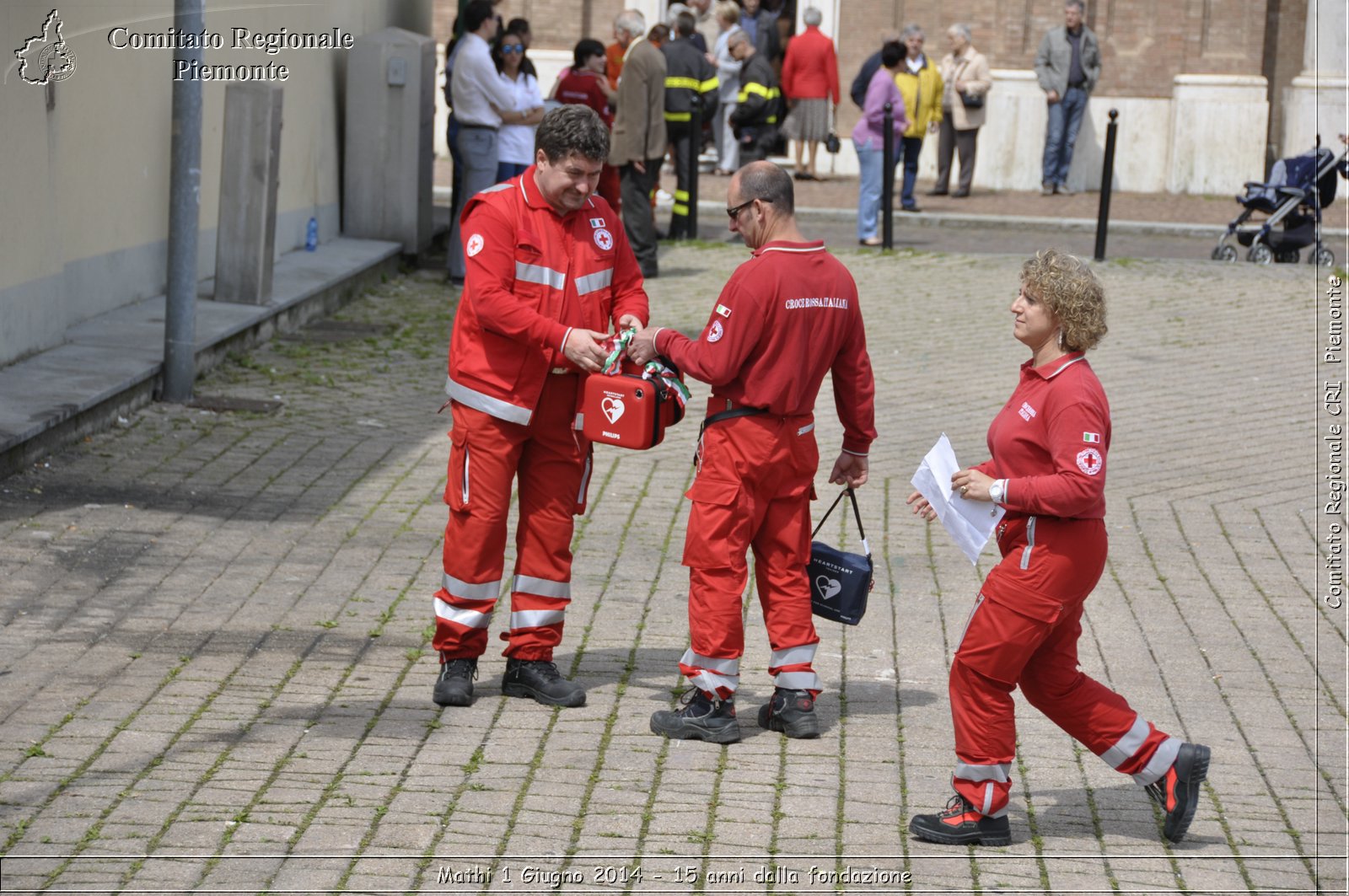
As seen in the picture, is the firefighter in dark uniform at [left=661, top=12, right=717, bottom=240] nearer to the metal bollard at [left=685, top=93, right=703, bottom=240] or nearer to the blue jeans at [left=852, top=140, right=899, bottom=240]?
the metal bollard at [left=685, top=93, right=703, bottom=240]

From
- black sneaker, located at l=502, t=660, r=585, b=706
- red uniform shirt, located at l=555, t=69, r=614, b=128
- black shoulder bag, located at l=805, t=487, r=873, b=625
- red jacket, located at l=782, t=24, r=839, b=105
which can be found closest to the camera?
black shoulder bag, located at l=805, t=487, r=873, b=625

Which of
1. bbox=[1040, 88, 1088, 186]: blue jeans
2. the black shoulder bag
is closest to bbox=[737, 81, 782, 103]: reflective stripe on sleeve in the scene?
bbox=[1040, 88, 1088, 186]: blue jeans

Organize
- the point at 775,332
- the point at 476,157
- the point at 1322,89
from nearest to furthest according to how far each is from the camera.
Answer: the point at 775,332, the point at 476,157, the point at 1322,89

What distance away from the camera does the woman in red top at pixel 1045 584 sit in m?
4.66

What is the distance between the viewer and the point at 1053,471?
4738mm

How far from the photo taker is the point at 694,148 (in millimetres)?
15750

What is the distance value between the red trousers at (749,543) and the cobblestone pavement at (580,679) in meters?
0.29

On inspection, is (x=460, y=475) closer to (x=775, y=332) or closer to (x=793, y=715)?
(x=775, y=332)

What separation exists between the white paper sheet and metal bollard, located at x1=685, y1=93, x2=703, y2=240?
10.9 meters

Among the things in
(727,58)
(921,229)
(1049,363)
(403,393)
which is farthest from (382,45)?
(1049,363)

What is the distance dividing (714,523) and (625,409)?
0.46 meters

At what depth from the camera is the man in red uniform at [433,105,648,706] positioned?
18.4ft

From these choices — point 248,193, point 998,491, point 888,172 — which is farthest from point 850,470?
point 888,172

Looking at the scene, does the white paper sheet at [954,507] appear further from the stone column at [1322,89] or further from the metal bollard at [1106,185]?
the stone column at [1322,89]
